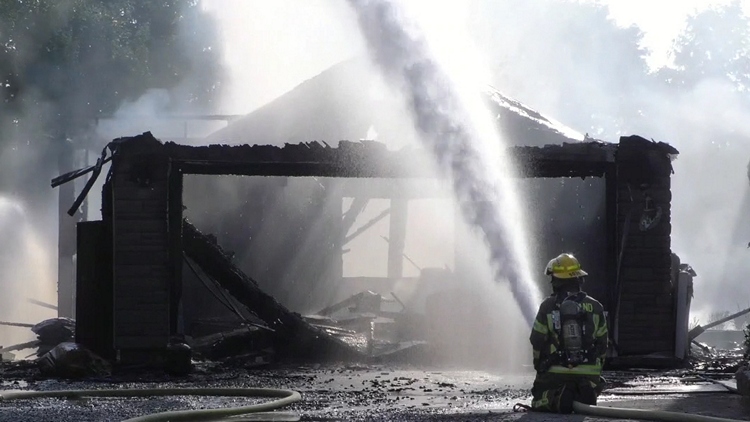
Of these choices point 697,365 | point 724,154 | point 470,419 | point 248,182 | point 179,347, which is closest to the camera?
point 470,419

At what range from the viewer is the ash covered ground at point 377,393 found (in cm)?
1031

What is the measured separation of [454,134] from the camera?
1772cm

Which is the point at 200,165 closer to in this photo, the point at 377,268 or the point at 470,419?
the point at 470,419

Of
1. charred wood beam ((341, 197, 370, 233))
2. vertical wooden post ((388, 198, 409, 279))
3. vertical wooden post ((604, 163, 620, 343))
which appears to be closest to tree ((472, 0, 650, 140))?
vertical wooden post ((388, 198, 409, 279))

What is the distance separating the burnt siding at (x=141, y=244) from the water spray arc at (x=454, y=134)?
427 centimetres

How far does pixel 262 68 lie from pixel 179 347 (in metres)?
29.8

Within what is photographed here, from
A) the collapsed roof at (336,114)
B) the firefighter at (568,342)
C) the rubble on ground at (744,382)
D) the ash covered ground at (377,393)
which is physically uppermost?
the collapsed roof at (336,114)

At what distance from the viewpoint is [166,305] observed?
51.0ft

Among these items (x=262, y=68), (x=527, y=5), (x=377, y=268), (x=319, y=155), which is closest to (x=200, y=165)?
(x=319, y=155)

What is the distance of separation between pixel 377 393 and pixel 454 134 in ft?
19.6

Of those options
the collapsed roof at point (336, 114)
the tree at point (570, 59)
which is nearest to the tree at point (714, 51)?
the tree at point (570, 59)

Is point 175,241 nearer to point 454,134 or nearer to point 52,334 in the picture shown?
point 454,134

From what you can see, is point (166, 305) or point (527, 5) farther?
point (527, 5)

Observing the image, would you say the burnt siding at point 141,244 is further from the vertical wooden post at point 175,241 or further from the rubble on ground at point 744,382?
the rubble on ground at point 744,382
